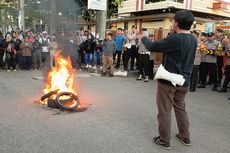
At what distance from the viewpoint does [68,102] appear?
22.3ft

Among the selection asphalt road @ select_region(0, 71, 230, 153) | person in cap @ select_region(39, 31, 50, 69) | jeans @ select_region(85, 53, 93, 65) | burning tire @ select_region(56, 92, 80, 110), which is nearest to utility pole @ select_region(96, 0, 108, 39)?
jeans @ select_region(85, 53, 93, 65)

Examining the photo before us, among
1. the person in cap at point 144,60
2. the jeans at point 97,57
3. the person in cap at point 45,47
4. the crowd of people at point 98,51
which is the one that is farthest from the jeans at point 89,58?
the person in cap at point 144,60

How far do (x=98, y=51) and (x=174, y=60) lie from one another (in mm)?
10036

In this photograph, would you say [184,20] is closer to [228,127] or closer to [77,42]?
[228,127]

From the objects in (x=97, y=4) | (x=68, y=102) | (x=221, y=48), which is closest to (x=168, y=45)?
(x=68, y=102)

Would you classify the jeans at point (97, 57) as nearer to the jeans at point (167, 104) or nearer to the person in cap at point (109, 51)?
the person in cap at point (109, 51)

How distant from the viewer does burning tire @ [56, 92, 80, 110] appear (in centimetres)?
658

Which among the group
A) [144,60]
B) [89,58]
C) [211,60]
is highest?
[211,60]

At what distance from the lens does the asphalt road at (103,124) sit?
184 inches

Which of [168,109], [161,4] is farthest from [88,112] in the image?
[161,4]

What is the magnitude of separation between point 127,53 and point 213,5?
19.9 metres

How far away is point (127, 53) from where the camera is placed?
13172mm

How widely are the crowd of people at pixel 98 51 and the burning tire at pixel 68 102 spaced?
4543 mm

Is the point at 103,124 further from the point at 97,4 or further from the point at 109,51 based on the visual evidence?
the point at 97,4
